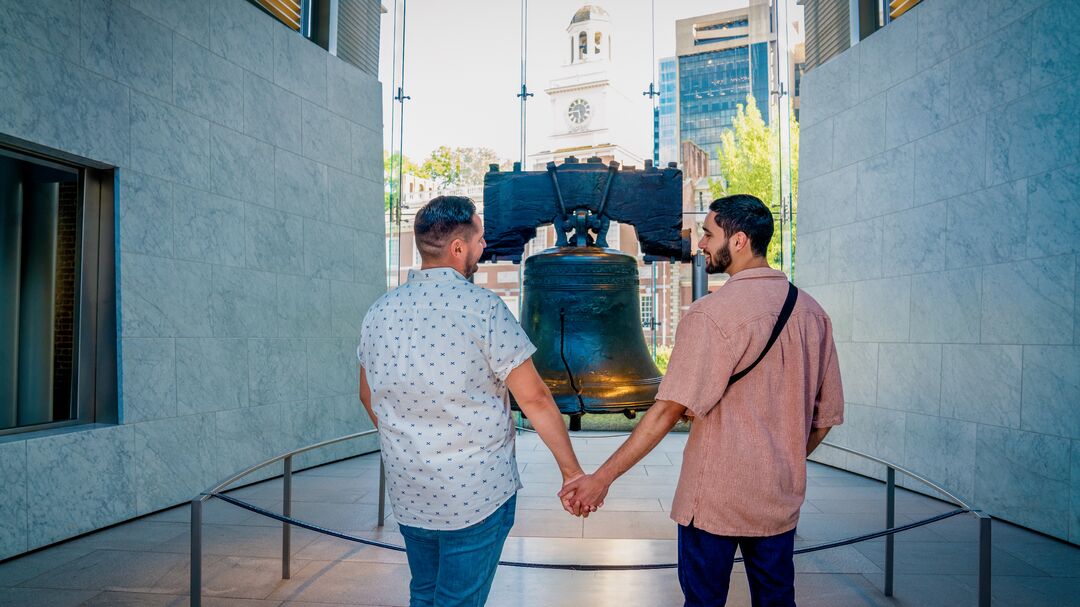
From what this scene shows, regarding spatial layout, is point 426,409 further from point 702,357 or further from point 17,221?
point 17,221

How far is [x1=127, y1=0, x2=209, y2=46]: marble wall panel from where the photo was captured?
5.45 m

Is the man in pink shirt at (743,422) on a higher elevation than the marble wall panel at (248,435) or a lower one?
higher

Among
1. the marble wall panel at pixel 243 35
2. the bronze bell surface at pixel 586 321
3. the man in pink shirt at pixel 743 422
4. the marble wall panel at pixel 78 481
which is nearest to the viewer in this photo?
the man in pink shirt at pixel 743 422

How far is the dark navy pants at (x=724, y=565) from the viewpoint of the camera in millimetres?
2033

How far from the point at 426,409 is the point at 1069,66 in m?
5.16

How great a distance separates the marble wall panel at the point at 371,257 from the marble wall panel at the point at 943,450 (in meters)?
5.41

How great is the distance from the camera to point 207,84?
602cm

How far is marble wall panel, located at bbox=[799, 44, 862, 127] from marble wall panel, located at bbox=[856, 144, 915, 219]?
2.56 ft

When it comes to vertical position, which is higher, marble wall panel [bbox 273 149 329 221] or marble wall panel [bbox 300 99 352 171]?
marble wall panel [bbox 300 99 352 171]

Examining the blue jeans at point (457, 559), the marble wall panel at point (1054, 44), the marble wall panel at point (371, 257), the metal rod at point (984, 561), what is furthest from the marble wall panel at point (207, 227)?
the marble wall panel at point (1054, 44)

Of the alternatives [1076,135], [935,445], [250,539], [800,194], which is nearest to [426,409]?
[250,539]

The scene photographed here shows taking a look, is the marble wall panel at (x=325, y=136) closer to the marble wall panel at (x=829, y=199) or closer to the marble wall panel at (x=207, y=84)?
the marble wall panel at (x=207, y=84)

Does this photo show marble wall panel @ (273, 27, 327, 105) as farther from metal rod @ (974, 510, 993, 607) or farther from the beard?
metal rod @ (974, 510, 993, 607)

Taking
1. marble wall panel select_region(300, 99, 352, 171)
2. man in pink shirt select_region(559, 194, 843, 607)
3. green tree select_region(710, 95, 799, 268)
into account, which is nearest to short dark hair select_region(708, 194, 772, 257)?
man in pink shirt select_region(559, 194, 843, 607)
